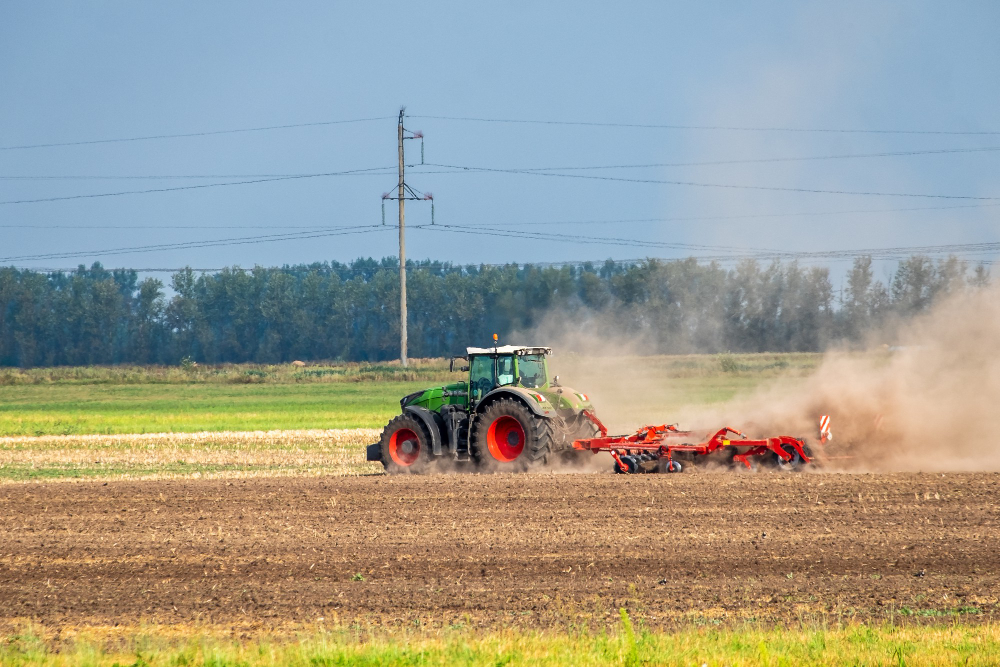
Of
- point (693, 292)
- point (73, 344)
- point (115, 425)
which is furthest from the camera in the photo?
point (73, 344)

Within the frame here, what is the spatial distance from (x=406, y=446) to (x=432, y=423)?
767 mm

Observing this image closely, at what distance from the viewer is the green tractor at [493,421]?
17719 millimetres

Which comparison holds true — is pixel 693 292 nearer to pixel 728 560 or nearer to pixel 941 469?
pixel 941 469

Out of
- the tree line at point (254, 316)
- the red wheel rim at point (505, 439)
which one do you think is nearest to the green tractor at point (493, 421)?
the red wheel rim at point (505, 439)

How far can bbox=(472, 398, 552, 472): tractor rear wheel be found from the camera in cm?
1755

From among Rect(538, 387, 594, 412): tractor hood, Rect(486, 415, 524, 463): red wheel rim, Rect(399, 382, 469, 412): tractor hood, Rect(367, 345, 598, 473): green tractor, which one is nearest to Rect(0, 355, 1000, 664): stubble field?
Rect(367, 345, 598, 473): green tractor

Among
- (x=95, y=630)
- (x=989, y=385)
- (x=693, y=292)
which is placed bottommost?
(x=95, y=630)

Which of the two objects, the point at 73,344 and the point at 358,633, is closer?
the point at 358,633

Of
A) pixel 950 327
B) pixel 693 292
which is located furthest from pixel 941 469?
pixel 693 292

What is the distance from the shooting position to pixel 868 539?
11.5 meters

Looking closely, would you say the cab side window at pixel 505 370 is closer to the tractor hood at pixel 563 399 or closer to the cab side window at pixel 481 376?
the cab side window at pixel 481 376

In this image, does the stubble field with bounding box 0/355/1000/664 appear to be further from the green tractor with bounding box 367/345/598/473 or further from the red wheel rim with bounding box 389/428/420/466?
the red wheel rim with bounding box 389/428/420/466

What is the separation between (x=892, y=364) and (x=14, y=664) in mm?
15324

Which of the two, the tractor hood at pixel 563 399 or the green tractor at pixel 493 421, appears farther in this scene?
the tractor hood at pixel 563 399
